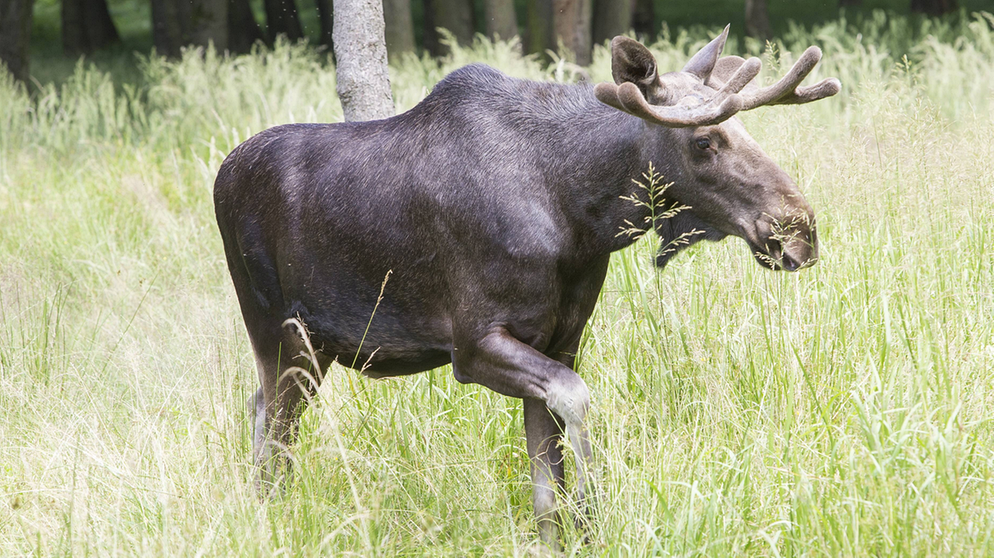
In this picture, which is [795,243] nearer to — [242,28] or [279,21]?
[242,28]

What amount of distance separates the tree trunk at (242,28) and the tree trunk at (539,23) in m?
10.6

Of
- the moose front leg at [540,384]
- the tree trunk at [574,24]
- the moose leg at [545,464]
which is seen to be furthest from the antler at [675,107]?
the tree trunk at [574,24]

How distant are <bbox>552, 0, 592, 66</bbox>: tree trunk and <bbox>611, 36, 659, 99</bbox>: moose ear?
1111 centimetres

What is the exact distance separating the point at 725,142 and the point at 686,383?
46.5 inches

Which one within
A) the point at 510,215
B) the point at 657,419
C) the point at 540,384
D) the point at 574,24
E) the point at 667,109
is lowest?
the point at 657,419

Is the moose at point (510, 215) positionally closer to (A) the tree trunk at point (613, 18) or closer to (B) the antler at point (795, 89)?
(B) the antler at point (795, 89)

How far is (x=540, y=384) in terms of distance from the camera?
133 inches

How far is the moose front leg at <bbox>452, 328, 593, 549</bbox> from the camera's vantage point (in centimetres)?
334

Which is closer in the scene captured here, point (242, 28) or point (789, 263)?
point (789, 263)

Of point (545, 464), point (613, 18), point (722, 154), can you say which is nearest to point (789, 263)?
point (722, 154)

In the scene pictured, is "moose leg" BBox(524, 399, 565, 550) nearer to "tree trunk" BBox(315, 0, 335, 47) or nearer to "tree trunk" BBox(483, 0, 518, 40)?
"tree trunk" BBox(483, 0, 518, 40)

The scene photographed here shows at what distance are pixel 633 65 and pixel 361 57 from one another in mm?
2681

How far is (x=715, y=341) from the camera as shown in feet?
14.1

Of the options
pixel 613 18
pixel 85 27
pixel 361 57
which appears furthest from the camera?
pixel 85 27
